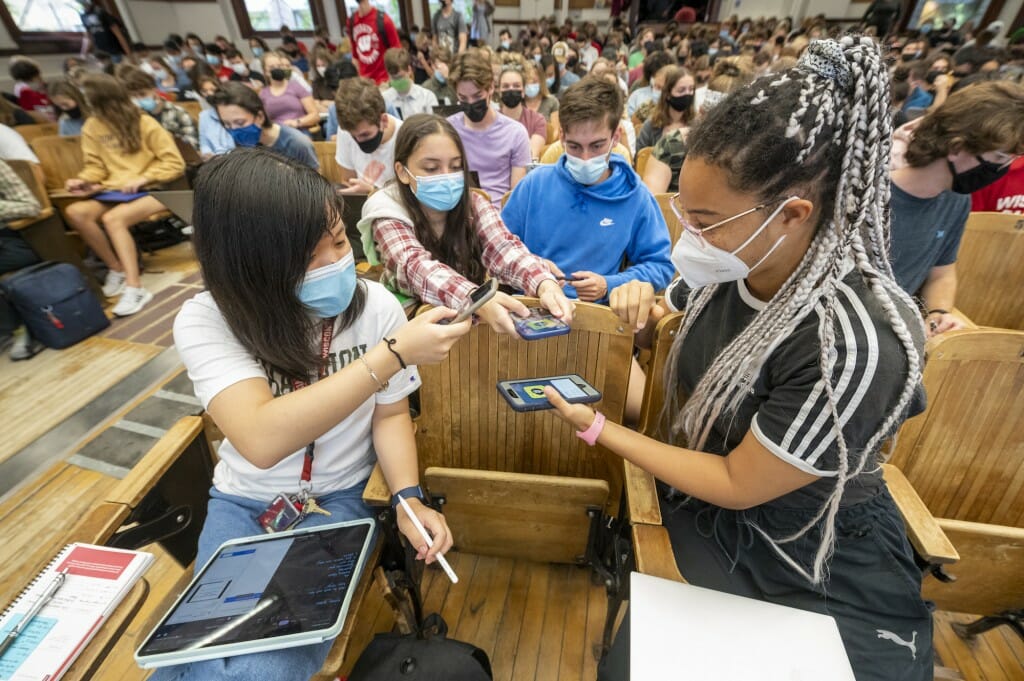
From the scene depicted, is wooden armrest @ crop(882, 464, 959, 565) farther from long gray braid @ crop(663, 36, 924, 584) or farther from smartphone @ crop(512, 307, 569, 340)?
smartphone @ crop(512, 307, 569, 340)

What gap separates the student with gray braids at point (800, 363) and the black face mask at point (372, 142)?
7.18 feet

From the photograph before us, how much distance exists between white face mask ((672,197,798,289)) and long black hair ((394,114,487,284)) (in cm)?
103

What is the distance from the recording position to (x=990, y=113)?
1408 mm

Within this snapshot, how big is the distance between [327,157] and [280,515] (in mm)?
3120

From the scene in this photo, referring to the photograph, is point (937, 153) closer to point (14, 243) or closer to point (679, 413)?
point (679, 413)

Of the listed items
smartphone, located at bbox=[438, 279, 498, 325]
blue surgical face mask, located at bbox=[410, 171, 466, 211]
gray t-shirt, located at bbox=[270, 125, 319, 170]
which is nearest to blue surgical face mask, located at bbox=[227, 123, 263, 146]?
gray t-shirt, located at bbox=[270, 125, 319, 170]

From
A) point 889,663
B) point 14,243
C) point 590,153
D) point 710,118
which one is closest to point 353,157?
point 590,153

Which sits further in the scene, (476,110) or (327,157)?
(327,157)

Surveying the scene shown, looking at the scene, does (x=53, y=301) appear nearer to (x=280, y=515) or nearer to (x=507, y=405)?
(x=280, y=515)

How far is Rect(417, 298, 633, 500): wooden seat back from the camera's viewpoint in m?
1.28

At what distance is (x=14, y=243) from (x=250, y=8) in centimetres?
1157

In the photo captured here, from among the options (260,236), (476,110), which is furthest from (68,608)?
(476,110)

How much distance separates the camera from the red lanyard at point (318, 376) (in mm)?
1156

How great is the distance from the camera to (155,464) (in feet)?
3.90
